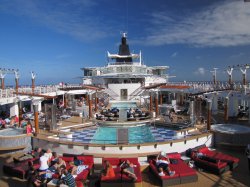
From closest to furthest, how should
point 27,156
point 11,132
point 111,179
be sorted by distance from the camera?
point 111,179 < point 27,156 < point 11,132

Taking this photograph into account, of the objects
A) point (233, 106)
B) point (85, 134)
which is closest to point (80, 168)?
point (85, 134)

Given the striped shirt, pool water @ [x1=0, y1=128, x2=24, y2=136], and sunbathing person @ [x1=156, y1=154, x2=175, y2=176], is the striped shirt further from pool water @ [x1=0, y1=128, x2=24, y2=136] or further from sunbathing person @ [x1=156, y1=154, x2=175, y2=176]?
pool water @ [x1=0, y1=128, x2=24, y2=136]

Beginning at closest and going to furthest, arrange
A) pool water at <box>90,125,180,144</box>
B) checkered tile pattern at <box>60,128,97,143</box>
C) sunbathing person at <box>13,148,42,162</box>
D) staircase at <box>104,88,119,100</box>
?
sunbathing person at <box>13,148,42,162</box>
pool water at <box>90,125,180,144</box>
checkered tile pattern at <box>60,128,97,143</box>
staircase at <box>104,88,119,100</box>

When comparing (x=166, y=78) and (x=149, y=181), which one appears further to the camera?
(x=166, y=78)

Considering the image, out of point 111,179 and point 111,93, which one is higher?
point 111,93

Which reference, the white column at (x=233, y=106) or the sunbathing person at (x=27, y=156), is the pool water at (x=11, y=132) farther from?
the white column at (x=233, y=106)

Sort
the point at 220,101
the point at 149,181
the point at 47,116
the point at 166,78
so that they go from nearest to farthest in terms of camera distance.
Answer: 1. the point at 149,181
2. the point at 47,116
3. the point at 220,101
4. the point at 166,78

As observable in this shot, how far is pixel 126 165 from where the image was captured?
7.44 m

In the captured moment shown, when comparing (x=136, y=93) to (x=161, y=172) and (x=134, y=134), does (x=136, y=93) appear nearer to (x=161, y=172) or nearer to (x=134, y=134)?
(x=134, y=134)

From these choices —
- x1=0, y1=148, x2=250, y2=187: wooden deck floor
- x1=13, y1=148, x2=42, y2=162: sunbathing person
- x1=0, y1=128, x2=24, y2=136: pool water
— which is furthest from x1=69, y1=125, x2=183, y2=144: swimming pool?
x1=0, y1=148, x2=250, y2=187: wooden deck floor

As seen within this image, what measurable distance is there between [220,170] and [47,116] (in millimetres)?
9209

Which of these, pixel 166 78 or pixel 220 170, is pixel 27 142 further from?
pixel 166 78

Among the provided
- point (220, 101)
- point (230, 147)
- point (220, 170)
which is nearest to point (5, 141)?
point (220, 170)

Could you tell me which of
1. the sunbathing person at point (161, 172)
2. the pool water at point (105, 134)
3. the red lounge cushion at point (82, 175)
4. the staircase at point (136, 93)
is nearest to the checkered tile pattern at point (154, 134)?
the pool water at point (105, 134)
